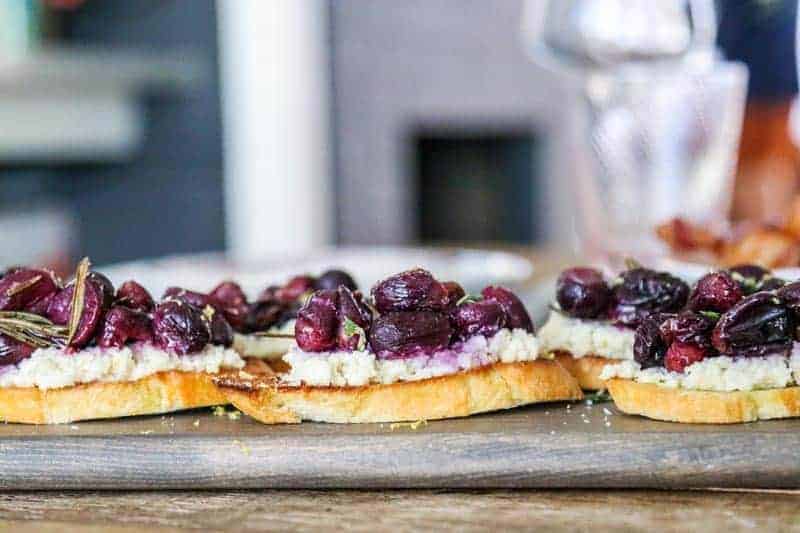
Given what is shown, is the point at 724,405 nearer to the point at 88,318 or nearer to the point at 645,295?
the point at 645,295

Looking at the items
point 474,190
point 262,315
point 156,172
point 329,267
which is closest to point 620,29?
point 329,267

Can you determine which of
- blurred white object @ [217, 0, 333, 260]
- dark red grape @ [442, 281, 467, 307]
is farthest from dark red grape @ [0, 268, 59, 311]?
blurred white object @ [217, 0, 333, 260]

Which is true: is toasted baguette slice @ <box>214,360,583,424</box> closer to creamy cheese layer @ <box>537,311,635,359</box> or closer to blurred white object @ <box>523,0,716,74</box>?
creamy cheese layer @ <box>537,311,635,359</box>

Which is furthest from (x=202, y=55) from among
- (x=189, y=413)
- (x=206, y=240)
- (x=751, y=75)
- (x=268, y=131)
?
(x=189, y=413)

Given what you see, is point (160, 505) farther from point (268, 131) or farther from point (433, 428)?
point (268, 131)

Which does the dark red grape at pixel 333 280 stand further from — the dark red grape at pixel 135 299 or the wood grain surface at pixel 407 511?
the wood grain surface at pixel 407 511

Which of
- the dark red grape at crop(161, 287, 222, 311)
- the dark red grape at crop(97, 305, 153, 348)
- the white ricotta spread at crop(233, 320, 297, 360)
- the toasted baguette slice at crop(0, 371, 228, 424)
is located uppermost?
the dark red grape at crop(161, 287, 222, 311)
